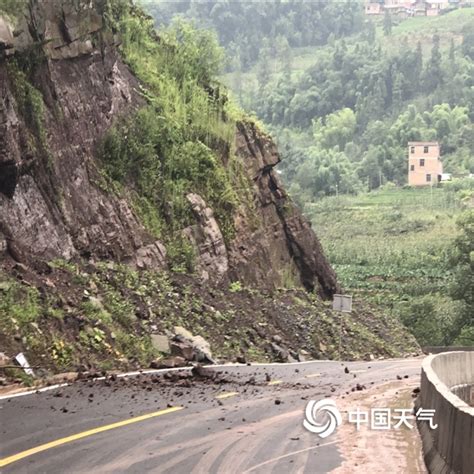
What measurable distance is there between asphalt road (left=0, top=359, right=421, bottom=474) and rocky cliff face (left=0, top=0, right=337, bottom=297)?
6.04 metres

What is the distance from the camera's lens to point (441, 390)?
30.0 feet

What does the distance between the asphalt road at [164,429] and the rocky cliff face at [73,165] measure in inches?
238

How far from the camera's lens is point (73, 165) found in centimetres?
2281

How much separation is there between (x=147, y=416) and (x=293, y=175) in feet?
476

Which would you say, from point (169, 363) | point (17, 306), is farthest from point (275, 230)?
point (17, 306)

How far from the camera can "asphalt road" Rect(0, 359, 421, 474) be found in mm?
8461

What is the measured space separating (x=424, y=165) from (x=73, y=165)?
483ft

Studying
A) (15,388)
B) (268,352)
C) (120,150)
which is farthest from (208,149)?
(15,388)

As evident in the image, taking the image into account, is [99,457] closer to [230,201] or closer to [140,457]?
[140,457]

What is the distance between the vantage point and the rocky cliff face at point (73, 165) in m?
19.4

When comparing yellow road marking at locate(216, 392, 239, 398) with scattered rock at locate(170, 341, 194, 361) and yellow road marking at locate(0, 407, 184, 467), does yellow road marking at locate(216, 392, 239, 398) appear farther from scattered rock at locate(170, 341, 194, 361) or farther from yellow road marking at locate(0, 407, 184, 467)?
scattered rock at locate(170, 341, 194, 361)

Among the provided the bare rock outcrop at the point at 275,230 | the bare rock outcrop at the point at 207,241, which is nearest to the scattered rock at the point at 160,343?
the bare rock outcrop at the point at 207,241

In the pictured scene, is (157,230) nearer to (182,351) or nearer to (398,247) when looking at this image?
(182,351)

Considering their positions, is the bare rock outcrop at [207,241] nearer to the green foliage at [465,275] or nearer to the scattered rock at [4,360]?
the scattered rock at [4,360]
